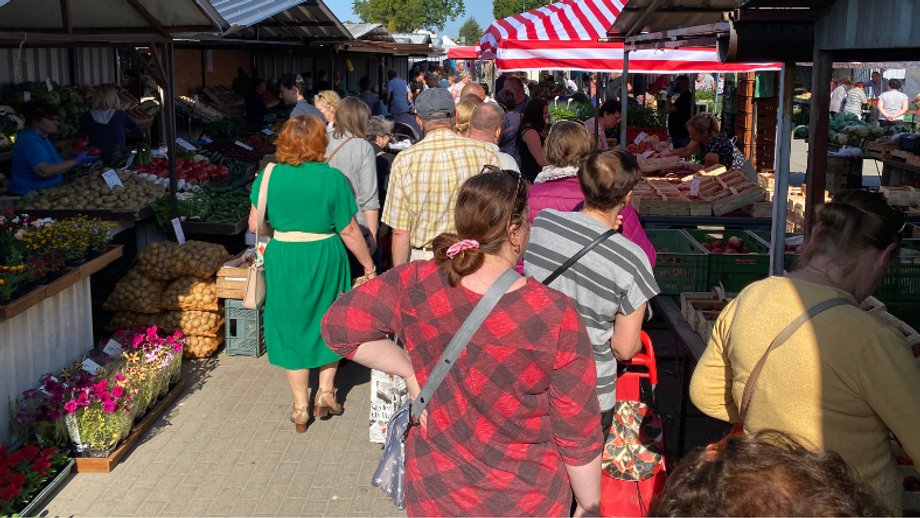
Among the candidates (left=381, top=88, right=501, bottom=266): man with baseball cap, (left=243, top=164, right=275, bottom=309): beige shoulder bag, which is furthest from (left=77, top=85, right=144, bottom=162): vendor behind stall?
(left=381, top=88, right=501, bottom=266): man with baseball cap

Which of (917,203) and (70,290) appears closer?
(70,290)

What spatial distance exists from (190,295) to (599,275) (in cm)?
426

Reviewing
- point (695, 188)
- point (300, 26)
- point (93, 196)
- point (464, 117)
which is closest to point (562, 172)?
point (464, 117)

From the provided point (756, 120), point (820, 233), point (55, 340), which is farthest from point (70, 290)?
point (756, 120)

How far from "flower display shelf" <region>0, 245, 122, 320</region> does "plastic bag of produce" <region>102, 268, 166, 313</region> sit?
0.66m

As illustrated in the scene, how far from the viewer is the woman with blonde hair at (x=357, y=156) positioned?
677 cm

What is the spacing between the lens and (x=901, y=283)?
570 cm

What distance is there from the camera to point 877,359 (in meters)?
2.53

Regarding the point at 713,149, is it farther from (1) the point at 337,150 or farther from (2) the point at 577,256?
(2) the point at 577,256

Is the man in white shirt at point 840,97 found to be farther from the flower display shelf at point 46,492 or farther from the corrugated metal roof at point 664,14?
the flower display shelf at point 46,492

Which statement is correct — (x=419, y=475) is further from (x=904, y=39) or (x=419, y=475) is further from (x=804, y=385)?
(x=904, y=39)

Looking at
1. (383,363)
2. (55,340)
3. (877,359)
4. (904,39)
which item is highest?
(904,39)

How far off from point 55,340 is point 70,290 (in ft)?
1.21

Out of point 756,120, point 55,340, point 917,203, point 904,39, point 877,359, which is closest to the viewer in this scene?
point 877,359
